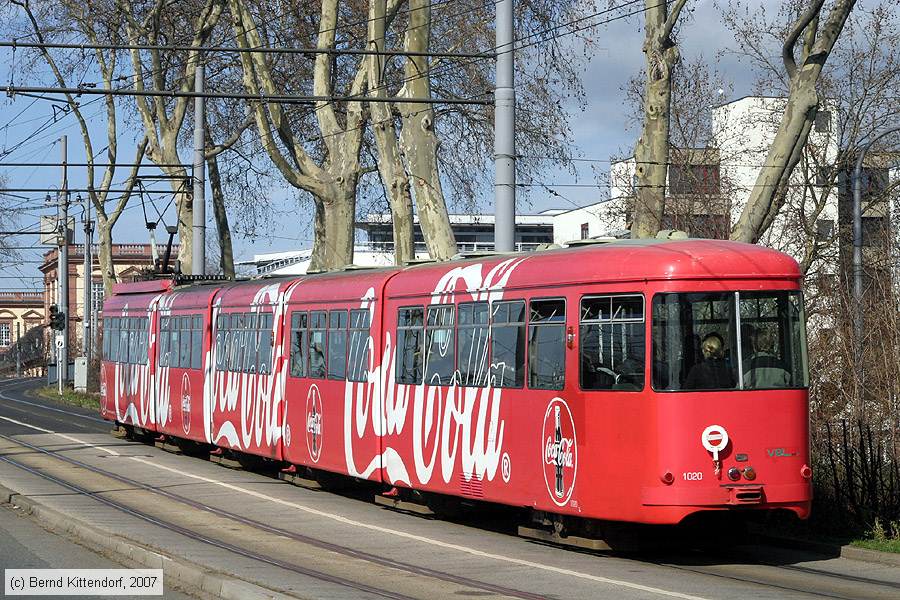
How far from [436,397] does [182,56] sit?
31.4 meters

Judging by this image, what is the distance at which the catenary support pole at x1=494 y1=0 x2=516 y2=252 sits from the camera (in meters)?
20.2

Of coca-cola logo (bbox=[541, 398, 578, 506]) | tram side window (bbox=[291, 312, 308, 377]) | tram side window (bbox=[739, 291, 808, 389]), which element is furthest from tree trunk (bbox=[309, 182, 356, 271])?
tram side window (bbox=[739, 291, 808, 389])

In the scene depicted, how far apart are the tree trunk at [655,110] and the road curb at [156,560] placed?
8487 mm

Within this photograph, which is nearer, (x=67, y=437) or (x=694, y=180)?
(x=67, y=437)

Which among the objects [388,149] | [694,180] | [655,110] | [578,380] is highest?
[694,180]

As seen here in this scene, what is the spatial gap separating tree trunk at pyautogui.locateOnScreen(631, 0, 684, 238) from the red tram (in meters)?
3.69

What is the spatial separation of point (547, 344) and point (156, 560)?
4574 mm

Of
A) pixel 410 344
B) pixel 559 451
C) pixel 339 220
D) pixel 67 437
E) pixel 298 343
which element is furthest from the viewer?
pixel 67 437

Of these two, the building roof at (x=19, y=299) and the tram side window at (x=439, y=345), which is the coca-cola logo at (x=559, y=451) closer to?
the tram side window at (x=439, y=345)

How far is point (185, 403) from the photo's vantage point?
27312mm

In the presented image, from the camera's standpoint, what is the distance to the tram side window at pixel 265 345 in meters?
22.9

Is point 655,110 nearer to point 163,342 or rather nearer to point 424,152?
point 424,152

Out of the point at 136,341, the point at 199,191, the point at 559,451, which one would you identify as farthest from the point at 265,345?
the point at 199,191

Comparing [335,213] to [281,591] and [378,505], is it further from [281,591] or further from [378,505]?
[281,591]
